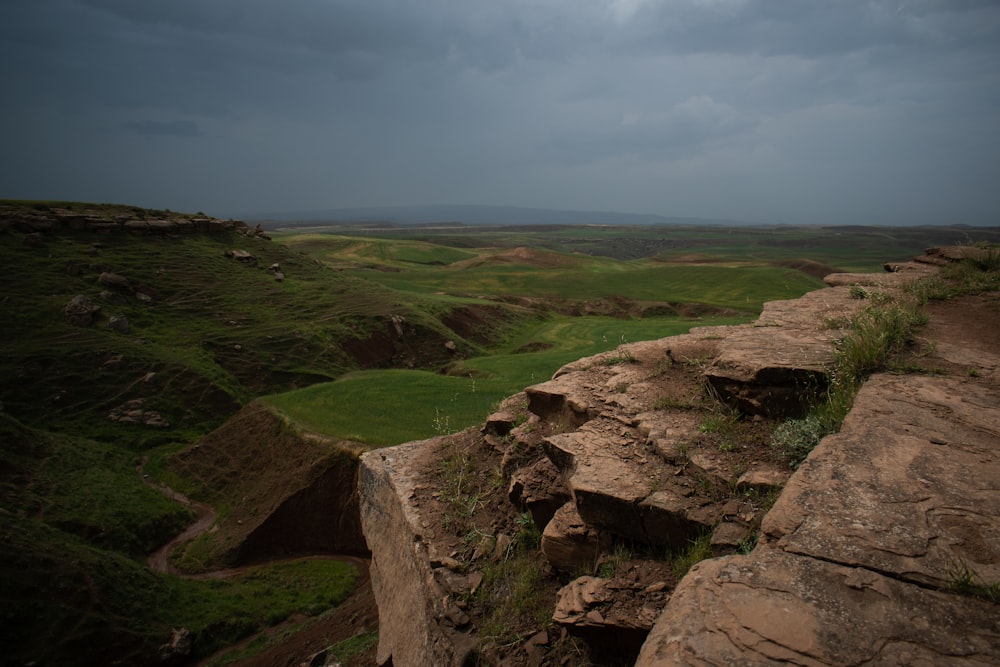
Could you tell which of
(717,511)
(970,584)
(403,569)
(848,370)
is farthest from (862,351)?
(403,569)

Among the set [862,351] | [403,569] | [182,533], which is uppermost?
[862,351]

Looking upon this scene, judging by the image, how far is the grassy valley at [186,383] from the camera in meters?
11.8

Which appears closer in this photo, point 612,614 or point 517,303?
point 612,614

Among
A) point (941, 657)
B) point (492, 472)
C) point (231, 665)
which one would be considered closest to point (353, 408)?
point (231, 665)

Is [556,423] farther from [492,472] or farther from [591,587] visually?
[591,587]

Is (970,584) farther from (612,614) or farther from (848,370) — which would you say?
(848,370)

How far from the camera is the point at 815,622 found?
2.82 m

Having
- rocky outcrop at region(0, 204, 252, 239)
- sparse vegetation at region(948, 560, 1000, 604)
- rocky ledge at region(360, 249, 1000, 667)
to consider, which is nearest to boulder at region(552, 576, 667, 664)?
rocky ledge at region(360, 249, 1000, 667)

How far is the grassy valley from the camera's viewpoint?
11.8 m

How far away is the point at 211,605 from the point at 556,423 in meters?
10.8

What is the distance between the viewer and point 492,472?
7.79 meters

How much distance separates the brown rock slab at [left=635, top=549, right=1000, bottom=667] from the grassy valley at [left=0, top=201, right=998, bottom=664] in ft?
29.0

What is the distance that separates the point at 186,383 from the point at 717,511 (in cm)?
2332

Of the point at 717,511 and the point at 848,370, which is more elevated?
the point at 848,370
